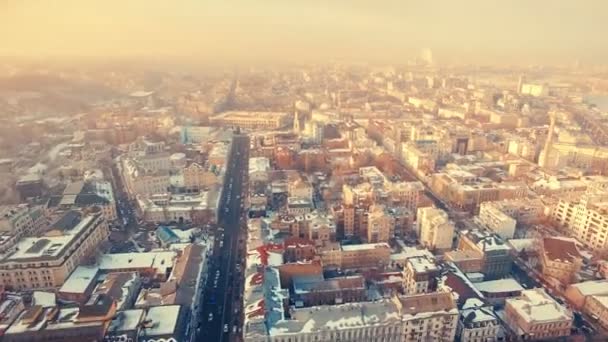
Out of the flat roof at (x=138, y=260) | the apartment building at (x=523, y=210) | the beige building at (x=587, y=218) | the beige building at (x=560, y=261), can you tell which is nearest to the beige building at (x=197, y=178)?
the flat roof at (x=138, y=260)

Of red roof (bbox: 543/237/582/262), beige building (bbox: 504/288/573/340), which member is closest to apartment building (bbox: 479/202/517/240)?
red roof (bbox: 543/237/582/262)

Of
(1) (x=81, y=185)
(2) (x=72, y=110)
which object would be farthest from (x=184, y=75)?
(1) (x=81, y=185)

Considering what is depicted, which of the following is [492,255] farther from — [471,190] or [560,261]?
[471,190]

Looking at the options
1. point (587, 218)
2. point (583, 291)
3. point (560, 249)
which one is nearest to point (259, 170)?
point (560, 249)

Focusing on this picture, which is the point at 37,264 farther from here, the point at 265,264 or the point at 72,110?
the point at 72,110

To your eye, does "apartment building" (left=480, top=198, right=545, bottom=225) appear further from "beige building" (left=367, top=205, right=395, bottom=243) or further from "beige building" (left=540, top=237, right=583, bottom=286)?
"beige building" (left=367, top=205, right=395, bottom=243)
